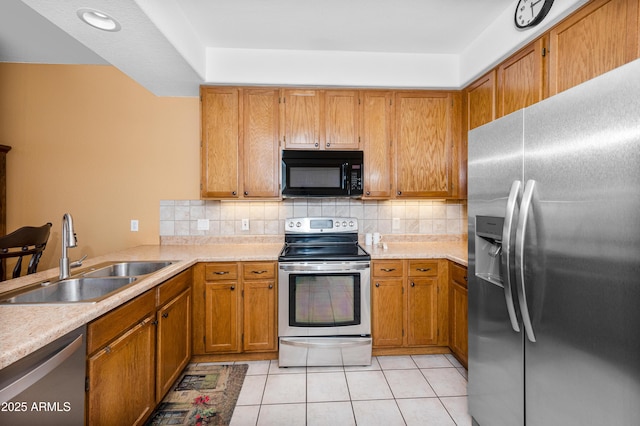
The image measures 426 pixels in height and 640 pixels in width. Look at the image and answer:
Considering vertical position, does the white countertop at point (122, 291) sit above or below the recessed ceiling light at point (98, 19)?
below

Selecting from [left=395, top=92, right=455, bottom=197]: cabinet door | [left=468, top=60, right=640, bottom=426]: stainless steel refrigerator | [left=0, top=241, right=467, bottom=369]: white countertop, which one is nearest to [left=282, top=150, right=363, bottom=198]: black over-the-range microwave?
[left=395, top=92, right=455, bottom=197]: cabinet door

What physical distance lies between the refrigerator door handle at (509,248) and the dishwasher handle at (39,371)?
1.74m

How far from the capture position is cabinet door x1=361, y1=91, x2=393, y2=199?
285cm

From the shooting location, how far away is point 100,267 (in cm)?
202

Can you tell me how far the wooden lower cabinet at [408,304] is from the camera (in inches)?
101

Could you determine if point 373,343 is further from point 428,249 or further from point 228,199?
point 228,199

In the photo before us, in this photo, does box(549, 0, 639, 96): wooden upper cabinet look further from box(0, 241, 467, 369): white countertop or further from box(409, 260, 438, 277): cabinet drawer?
box(409, 260, 438, 277): cabinet drawer

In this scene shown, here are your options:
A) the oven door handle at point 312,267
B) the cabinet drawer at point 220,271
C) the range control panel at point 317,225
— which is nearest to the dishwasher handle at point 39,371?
the cabinet drawer at point 220,271

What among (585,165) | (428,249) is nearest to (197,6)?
(585,165)

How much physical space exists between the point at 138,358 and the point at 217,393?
712 mm

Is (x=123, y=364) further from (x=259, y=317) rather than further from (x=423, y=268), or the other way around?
(x=423, y=268)

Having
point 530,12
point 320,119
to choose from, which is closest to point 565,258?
point 530,12

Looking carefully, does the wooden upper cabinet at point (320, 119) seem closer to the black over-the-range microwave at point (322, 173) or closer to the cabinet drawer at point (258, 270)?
the black over-the-range microwave at point (322, 173)

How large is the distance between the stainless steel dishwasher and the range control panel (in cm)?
189
